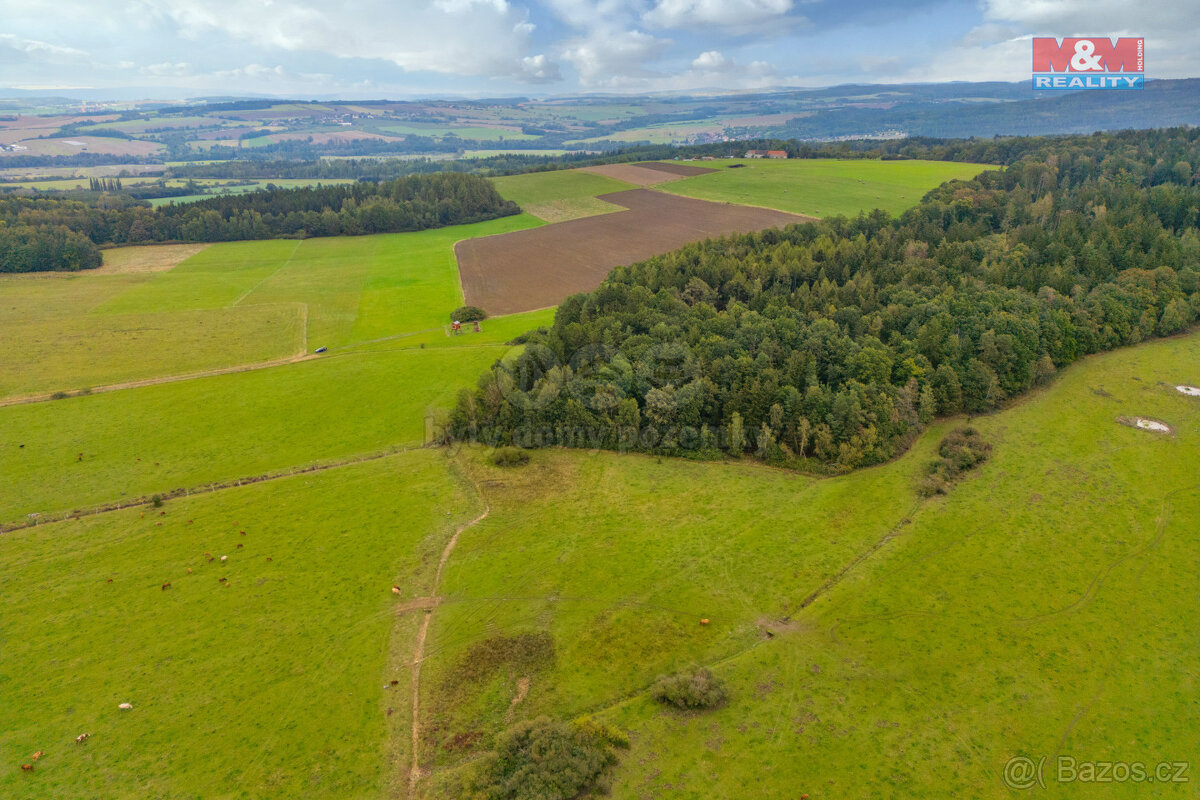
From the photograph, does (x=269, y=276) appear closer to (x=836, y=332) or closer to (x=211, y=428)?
(x=211, y=428)

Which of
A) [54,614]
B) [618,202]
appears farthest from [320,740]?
[618,202]

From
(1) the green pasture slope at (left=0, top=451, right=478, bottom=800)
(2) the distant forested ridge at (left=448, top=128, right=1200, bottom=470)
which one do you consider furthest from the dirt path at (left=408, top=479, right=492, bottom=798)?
(2) the distant forested ridge at (left=448, top=128, right=1200, bottom=470)

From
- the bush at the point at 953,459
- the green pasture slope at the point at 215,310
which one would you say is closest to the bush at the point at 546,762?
the bush at the point at 953,459

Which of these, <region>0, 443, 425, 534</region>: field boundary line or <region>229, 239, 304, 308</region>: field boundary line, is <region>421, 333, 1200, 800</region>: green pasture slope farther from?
<region>229, 239, 304, 308</region>: field boundary line

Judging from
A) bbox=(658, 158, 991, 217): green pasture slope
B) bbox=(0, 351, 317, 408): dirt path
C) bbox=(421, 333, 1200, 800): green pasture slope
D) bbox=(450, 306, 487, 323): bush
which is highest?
bbox=(658, 158, 991, 217): green pasture slope

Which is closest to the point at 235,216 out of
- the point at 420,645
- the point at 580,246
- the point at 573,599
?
the point at 580,246

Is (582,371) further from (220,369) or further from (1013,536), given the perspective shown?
(220,369)
